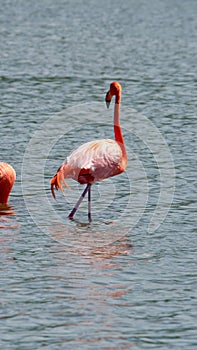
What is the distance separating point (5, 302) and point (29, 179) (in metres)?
4.51

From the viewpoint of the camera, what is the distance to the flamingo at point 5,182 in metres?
11.1

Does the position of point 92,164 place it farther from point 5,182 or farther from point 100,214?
point 5,182

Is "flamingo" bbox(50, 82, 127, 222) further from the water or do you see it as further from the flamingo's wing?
the water

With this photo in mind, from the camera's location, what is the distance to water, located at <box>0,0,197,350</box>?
7320mm

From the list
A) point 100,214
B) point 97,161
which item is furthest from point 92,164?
point 100,214

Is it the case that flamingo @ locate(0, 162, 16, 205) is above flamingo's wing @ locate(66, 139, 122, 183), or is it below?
below

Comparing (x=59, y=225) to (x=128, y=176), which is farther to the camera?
(x=128, y=176)

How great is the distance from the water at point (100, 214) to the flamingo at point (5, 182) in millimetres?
194

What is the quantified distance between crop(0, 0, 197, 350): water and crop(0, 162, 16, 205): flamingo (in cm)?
19

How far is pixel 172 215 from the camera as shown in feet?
34.7

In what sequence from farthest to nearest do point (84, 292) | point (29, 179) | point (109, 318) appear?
point (29, 179), point (84, 292), point (109, 318)

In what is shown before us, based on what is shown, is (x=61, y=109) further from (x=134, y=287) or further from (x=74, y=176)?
(x=134, y=287)

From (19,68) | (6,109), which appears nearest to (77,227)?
(6,109)

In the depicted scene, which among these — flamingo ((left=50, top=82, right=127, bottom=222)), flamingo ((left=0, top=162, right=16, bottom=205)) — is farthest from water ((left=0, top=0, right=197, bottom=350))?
flamingo ((left=50, top=82, right=127, bottom=222))
